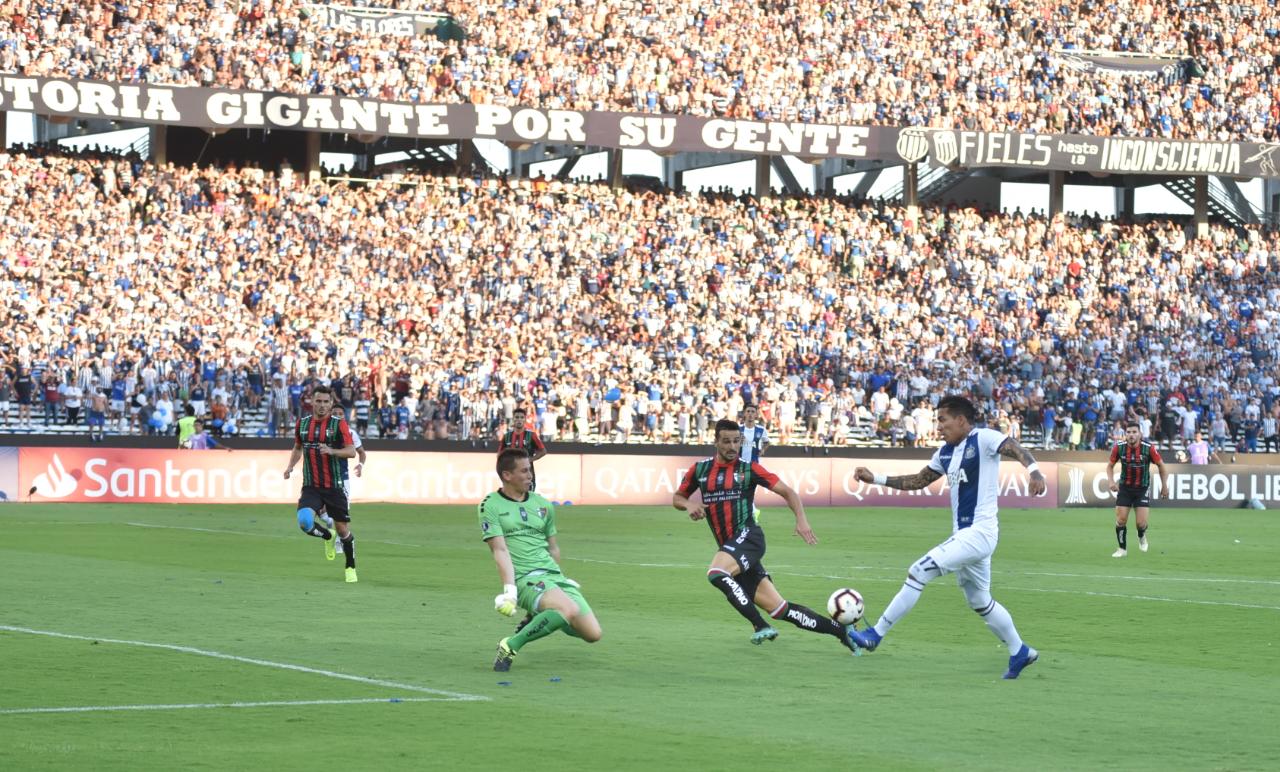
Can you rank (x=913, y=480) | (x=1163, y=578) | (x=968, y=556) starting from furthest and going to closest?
(x=1163, y=578), (x=913, y=480), (x=968, y=556)

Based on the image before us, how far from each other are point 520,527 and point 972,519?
10.4 ft

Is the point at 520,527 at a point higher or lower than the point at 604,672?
higher

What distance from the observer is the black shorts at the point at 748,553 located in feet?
48.5

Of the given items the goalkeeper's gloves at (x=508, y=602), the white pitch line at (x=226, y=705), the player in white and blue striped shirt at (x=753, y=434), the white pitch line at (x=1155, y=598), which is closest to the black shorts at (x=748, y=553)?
the goalkeeper's gloves at (x=508, y=602)

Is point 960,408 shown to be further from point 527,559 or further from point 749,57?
point 749,57

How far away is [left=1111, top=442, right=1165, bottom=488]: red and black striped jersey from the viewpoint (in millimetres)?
29219

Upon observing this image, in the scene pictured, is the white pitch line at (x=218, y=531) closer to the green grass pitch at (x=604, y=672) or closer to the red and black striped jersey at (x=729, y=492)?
the green grass pitch at (x=604, y=672)

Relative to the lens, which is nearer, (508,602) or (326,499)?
(508,602)

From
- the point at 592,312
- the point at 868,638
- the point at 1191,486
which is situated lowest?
the point at 1191,486

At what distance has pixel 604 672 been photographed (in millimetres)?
13055

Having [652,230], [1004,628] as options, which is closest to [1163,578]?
[1004,628]

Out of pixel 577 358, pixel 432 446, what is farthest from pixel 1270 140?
pixel 432 446

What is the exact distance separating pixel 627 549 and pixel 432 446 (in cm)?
1414

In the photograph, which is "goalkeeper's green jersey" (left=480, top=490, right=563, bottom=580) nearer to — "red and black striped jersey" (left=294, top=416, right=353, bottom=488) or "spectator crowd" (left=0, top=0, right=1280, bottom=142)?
"red and black striped jersey" (left=294, top=416, right=353, bottom=488)
